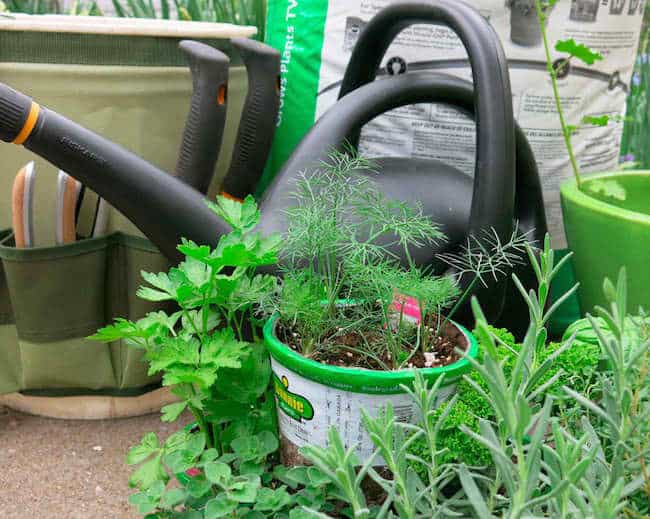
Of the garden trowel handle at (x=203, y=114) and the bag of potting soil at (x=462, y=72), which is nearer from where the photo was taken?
the garden trowel handle at (x=203, y=114)

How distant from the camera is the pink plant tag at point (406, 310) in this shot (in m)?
0.69

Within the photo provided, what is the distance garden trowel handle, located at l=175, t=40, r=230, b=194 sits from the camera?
875 millimetres

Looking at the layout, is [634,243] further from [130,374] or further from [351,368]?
[130,374]

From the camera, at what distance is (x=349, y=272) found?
662 millimetres

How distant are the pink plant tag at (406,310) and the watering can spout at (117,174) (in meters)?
0.25

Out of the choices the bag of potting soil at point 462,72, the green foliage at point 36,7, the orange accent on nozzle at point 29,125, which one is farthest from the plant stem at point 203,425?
the green foliage at point 36,7

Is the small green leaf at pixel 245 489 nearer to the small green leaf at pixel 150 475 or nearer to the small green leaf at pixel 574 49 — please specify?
the small green leaf at pixel 150 475

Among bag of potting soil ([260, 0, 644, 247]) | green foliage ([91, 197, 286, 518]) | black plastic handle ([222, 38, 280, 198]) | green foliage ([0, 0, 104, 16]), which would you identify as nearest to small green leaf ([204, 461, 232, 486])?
green foliage ([91, 197, 286, 518])

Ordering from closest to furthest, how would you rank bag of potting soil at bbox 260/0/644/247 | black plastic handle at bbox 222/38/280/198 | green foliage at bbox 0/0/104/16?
black plastic handle at bbox 222/38/280/198 < bag of potting soil at bbox 260/0/644/247 < green foliage at bbox 0/0/104/16

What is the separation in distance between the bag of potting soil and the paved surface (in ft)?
1.58

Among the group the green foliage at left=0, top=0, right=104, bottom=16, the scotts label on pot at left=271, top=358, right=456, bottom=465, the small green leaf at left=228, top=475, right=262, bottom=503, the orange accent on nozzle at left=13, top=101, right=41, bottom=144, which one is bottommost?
the small green leaf at left=228, top=475, right=262, bottom=503

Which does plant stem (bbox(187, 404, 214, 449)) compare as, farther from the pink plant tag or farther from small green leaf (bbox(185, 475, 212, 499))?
the pink plant tag

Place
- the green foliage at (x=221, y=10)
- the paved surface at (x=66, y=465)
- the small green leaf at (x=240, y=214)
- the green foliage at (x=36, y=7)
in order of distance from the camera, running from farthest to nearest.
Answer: the green foliage at (x=36, y=7)
the green foliage at (x=221, y=10)
the paved surface at (x=66, y=465)
the small green leaf at (x=240, y=214)

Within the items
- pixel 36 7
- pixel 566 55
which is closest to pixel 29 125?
pixel 566 55
